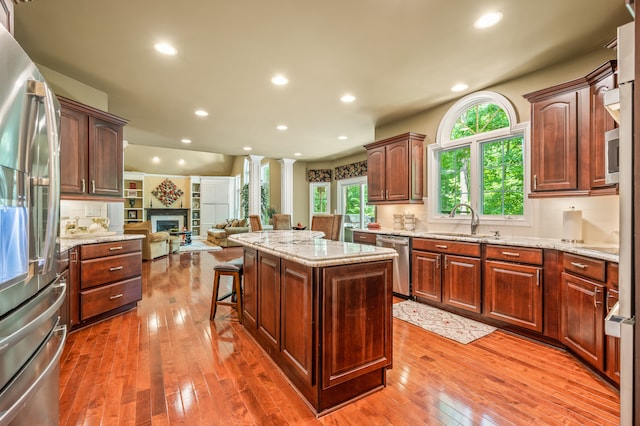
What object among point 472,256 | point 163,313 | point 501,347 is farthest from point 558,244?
point 163,313

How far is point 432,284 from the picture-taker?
11.5 ft

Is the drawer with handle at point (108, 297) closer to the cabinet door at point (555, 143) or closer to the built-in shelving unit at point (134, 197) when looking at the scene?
the cabinet door at point (555, 143)

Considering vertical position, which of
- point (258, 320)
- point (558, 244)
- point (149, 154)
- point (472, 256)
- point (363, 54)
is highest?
point (149, 154)

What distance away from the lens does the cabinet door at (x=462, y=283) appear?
305cm

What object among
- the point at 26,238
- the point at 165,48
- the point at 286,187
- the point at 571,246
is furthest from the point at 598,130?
the point at 286,187

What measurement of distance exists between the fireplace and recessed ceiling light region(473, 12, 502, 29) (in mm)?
12634

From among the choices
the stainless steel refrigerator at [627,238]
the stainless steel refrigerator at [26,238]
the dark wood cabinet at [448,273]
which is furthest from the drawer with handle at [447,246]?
the stainless steel refrigerator at [26,238]

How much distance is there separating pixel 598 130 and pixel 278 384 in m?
A: 3.18

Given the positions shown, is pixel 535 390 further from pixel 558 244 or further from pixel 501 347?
pixel 558 244

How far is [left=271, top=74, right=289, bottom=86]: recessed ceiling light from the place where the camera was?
3.30 m

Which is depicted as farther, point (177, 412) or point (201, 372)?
point (201, 372)

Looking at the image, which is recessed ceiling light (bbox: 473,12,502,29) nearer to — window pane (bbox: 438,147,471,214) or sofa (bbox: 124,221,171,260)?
window pane (bbox: 438,147,471,214)

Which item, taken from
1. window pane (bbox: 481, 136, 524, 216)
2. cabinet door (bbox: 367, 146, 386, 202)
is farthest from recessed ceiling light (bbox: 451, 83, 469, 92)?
cabinet door (bbox: 367, 146, 386, 202)

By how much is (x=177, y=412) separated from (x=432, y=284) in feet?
9.32
